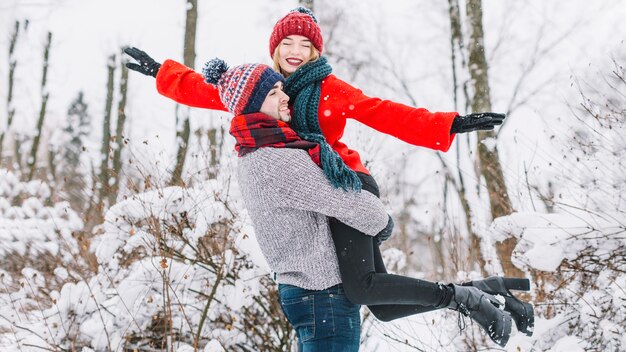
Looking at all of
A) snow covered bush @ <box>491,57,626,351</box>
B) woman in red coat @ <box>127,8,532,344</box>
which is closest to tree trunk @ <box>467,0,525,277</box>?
snow covered bush @ <box>491,57,626,351</box>

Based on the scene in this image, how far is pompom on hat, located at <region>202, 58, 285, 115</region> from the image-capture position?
1904 mm

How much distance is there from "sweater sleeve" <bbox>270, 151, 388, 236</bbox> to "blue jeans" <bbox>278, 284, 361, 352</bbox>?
12.4 inches

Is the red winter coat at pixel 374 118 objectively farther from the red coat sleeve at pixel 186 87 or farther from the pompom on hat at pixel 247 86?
the pompom on hat at pixel 247 86

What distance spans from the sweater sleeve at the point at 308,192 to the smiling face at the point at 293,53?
1.92 ft

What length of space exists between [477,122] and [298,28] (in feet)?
2.97

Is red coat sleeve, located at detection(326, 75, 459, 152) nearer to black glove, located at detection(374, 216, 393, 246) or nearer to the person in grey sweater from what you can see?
the person in grey sweater

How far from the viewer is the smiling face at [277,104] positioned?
1.94 m

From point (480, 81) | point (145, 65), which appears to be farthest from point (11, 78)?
point (145, 65)

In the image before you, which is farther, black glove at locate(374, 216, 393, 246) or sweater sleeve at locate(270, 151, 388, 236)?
black glove at locate(374, 216, 393, 246)

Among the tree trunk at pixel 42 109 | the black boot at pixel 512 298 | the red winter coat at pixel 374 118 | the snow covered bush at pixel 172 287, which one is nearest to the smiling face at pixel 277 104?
the red winter coat at pixel 374 118

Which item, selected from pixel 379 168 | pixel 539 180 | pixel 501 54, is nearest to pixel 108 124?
pixel 501 54

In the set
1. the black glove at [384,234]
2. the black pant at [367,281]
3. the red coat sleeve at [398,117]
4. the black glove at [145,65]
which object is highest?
the black glove at [145,65]

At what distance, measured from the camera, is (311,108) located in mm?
2039

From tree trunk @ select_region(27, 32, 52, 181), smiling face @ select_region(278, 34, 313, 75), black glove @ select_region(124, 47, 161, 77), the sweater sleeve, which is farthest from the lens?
tree trunk @ select_region(27, 32, 52, 181)
